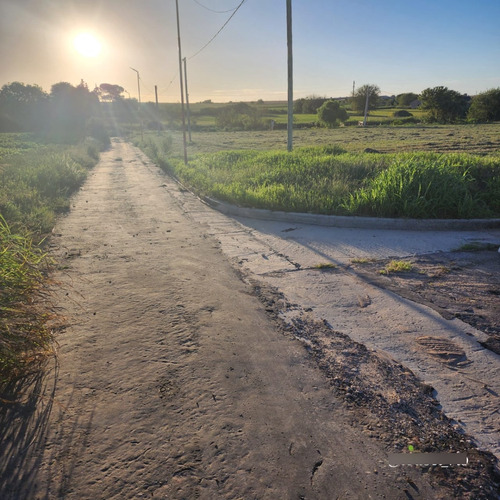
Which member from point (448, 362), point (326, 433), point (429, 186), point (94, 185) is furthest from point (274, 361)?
point (94, 185)

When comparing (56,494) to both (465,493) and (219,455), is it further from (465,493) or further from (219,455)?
(465,493)

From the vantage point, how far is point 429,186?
26.7ft

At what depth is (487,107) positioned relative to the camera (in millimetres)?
60219

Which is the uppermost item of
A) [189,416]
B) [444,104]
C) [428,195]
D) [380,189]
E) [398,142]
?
[444,104]

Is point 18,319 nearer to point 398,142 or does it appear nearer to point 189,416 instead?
point 189,416

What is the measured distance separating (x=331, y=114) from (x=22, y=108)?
59.0 m

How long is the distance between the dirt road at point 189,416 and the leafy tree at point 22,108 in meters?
76.1

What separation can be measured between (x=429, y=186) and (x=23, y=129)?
77.5m

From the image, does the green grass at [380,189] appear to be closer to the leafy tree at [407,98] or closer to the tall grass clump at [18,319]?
Result: the tall grass clump at [18,319]

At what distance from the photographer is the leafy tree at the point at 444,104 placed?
64.4 m

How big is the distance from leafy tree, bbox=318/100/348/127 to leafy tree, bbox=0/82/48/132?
51444mm

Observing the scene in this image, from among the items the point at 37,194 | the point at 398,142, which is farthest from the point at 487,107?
the point at 37,194

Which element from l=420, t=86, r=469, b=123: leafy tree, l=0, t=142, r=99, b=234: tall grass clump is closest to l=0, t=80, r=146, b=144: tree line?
l=0, t=142, r=99, b=234: tall grass clump

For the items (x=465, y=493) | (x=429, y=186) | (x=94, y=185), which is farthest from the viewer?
(x=94, y=185)
